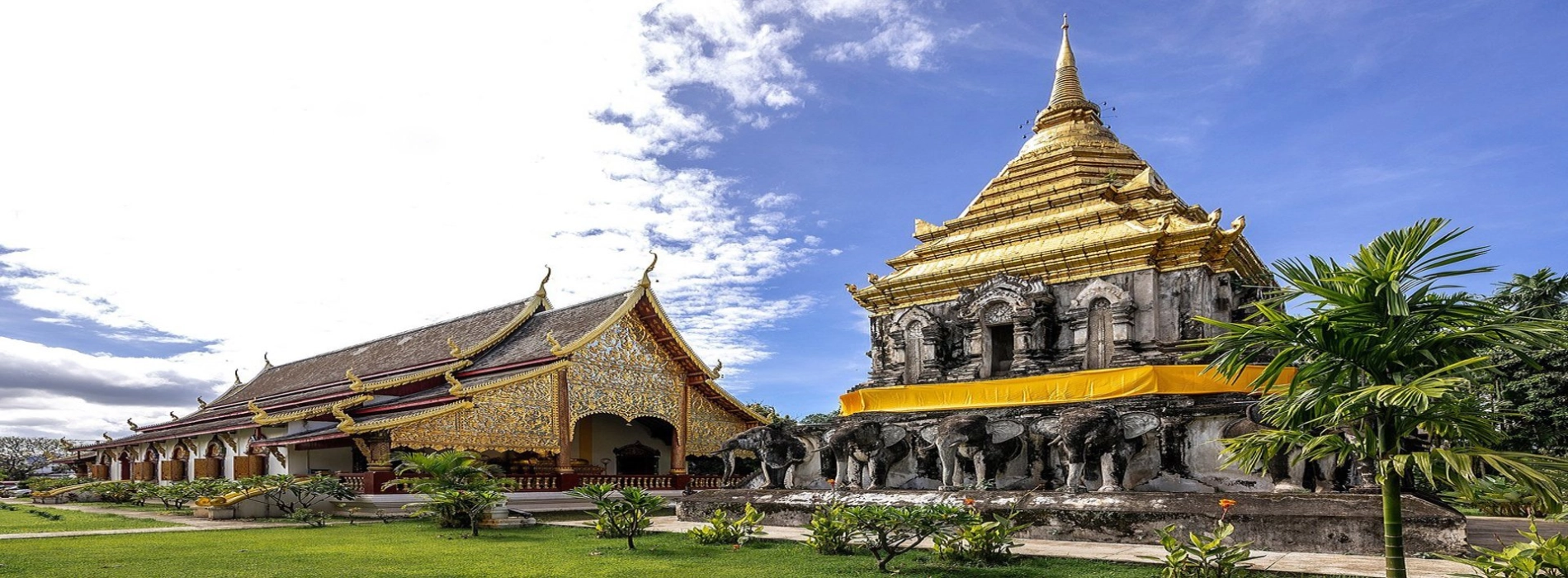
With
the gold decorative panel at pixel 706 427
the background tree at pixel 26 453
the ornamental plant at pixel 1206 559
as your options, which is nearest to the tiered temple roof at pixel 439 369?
the gold decorative panel at pixel 706 427

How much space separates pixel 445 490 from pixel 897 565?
7013 millimetres

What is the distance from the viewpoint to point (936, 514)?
26.2 ft

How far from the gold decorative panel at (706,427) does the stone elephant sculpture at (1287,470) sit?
13.4 metres

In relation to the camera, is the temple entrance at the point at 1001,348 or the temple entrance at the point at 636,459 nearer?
the temple entrance at the point at 1001,348

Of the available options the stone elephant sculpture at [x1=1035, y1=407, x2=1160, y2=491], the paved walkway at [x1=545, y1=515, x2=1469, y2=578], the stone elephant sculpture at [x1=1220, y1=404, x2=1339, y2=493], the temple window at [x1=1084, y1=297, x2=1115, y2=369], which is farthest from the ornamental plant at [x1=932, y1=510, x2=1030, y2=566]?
the temple window at [x1=1084, y1=297, x2=1115, y2=369]

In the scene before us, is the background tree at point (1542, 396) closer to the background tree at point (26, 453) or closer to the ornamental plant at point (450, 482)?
the ornamental plant at point (450, 482)

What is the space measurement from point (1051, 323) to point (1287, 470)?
4824 mm

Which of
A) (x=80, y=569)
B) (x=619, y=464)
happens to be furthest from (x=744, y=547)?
(x=619, y=464)

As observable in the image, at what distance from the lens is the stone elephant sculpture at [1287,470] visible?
9898mm

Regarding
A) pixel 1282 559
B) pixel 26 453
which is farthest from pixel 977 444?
pixel 26 453

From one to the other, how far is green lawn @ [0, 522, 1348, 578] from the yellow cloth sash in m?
4.72

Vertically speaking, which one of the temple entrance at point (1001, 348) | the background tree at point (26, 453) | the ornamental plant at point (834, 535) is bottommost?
the background tree at point (26, 453)

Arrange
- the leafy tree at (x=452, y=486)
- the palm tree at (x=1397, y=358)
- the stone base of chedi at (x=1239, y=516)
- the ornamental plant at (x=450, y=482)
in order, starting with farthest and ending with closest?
1. the ornamental plant at (x=450, y=482)
2. the leafy tree at (x=452, y=486)
3. the stone base of chedi at (x=1239, y=516)
4. the palm tree at (x=1397, y=358)

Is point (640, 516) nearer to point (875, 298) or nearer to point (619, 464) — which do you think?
point (875, 298)
